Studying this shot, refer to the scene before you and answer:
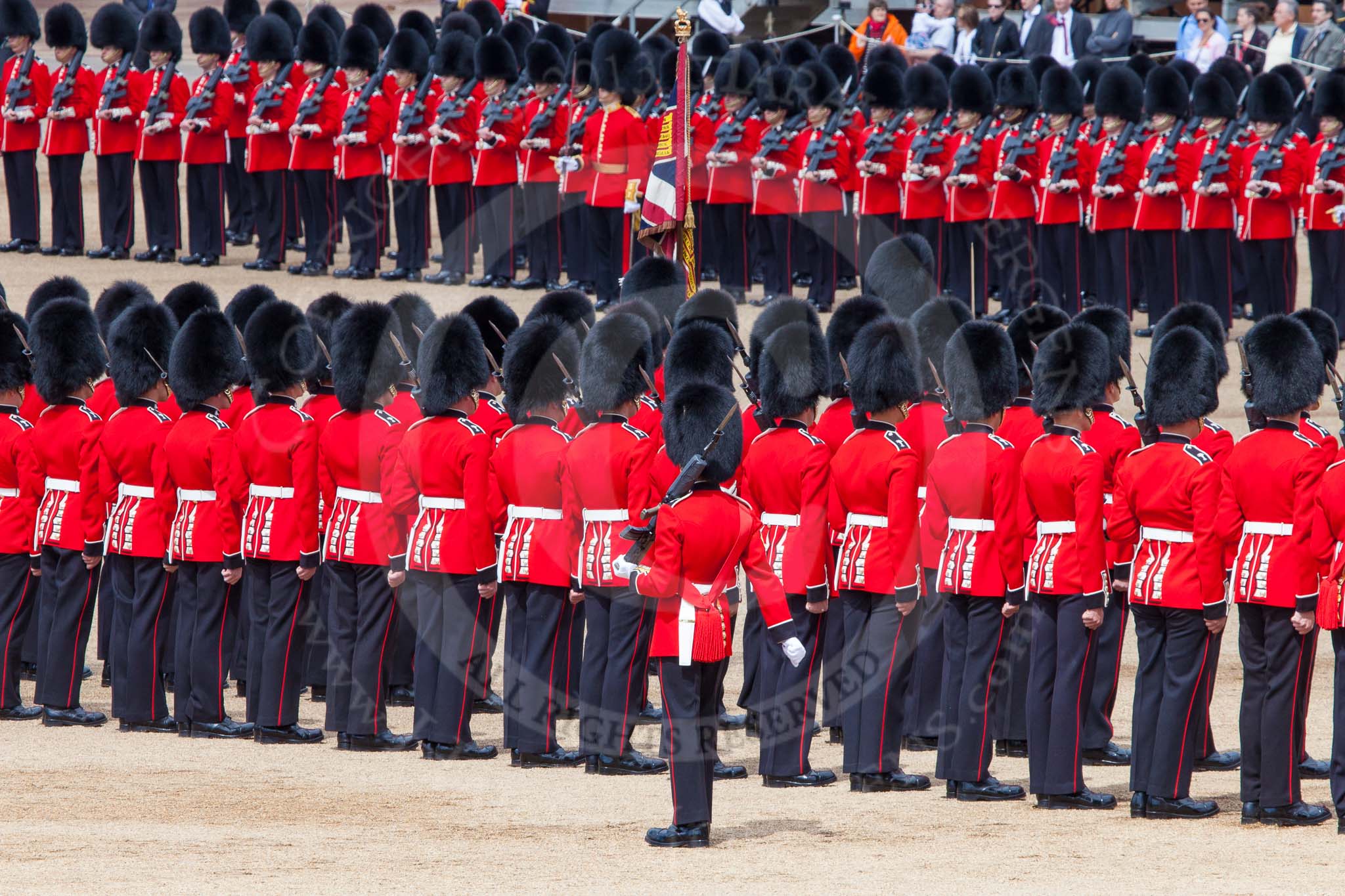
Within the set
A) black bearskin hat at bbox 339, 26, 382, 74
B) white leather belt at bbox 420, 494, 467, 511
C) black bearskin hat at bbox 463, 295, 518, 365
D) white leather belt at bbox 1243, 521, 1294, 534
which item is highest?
black bearskin hat at bbox 339, 26, 382, 74

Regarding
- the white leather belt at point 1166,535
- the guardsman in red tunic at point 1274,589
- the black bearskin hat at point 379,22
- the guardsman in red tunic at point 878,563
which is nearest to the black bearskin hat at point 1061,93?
the black bearskin hat at point 379,22

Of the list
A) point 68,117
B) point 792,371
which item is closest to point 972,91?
point 68,117

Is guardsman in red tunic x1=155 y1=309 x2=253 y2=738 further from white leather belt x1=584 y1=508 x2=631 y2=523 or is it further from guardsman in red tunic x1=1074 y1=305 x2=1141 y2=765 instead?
guardsman in red tunic x1=1074 y1=305 x2=1141 y2=765

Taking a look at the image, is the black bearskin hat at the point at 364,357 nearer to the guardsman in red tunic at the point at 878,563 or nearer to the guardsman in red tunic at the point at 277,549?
the guardsman in red tunic at the point at 277,549

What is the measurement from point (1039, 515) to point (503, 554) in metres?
1.67

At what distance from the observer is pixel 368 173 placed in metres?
13.0

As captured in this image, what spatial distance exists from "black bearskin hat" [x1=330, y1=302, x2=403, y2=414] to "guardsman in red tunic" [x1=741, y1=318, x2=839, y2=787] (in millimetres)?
1262

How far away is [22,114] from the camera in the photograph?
44.2 ft

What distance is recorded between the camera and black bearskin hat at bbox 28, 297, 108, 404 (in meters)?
7.50

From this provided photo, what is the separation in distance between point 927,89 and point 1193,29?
8.01 feet

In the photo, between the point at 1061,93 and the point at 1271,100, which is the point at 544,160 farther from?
the point at 1271,100

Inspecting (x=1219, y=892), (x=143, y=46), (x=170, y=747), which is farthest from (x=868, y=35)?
(x=1219, y=892)

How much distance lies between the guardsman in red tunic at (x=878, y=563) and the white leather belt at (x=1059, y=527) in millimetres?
370

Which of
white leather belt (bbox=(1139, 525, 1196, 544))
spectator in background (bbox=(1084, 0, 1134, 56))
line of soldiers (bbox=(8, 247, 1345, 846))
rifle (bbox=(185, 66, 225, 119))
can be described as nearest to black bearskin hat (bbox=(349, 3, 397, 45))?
rifle (bbox=(185, 66, 225, 119))
